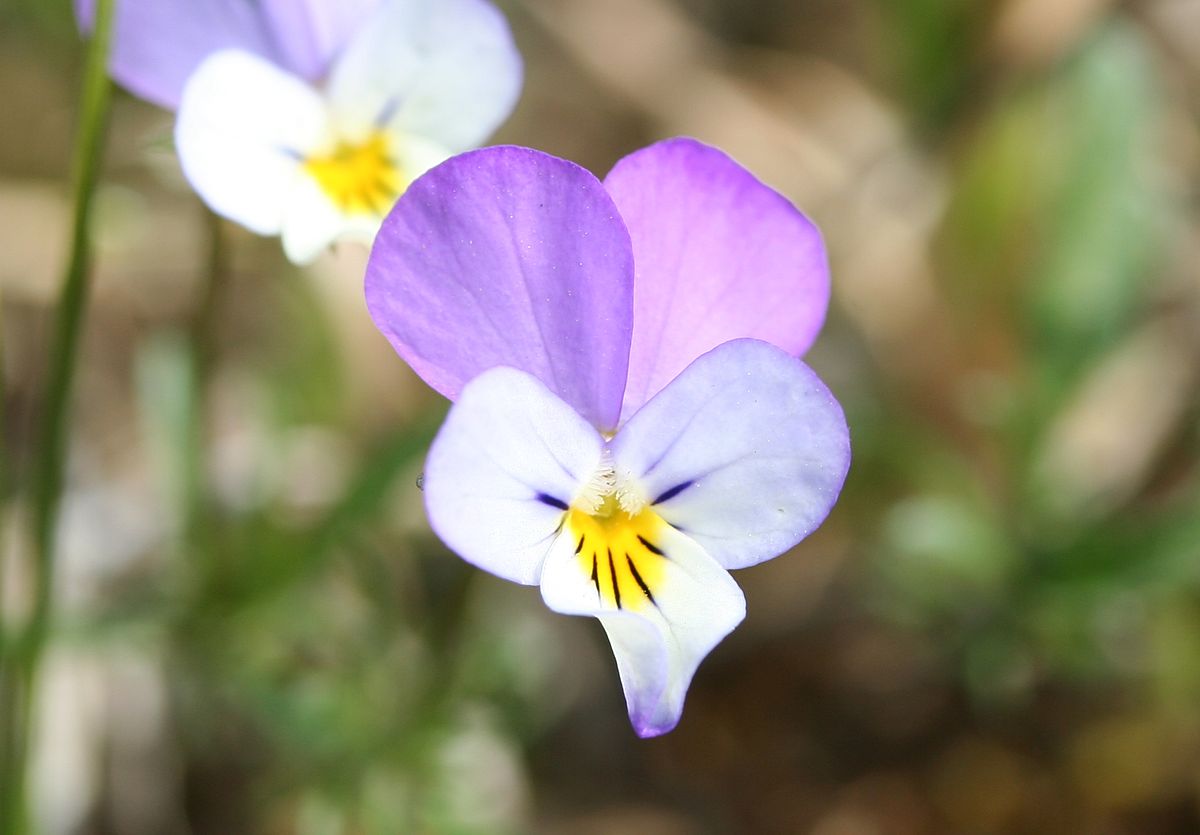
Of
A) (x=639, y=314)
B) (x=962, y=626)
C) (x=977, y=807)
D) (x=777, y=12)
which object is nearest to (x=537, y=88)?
(x=777, y=12)

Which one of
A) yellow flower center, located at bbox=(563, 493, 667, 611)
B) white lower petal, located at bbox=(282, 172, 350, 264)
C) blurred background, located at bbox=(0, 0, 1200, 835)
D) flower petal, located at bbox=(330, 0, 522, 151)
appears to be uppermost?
flower petal, located at bbox=(330, 0, 522, 151)

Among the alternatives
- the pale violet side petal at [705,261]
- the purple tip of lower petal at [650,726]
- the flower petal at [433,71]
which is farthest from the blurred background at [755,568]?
the purple tip of lower petal at [650,726]

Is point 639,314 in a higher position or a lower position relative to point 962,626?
higher

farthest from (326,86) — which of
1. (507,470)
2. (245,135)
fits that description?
(507,470)

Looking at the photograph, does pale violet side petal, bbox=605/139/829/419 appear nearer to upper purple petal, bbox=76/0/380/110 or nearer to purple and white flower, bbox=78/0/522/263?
purple and white flower, bbox=78/0/522/263

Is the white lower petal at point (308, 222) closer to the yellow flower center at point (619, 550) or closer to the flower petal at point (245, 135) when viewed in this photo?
the flower petal at point (245, 135)

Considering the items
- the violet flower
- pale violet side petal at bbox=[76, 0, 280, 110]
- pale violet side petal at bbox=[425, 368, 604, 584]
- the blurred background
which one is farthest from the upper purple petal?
pale violet side petal at bbox=[425, 368, 604, 584]

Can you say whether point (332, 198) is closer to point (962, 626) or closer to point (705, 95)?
point (962, 626)
